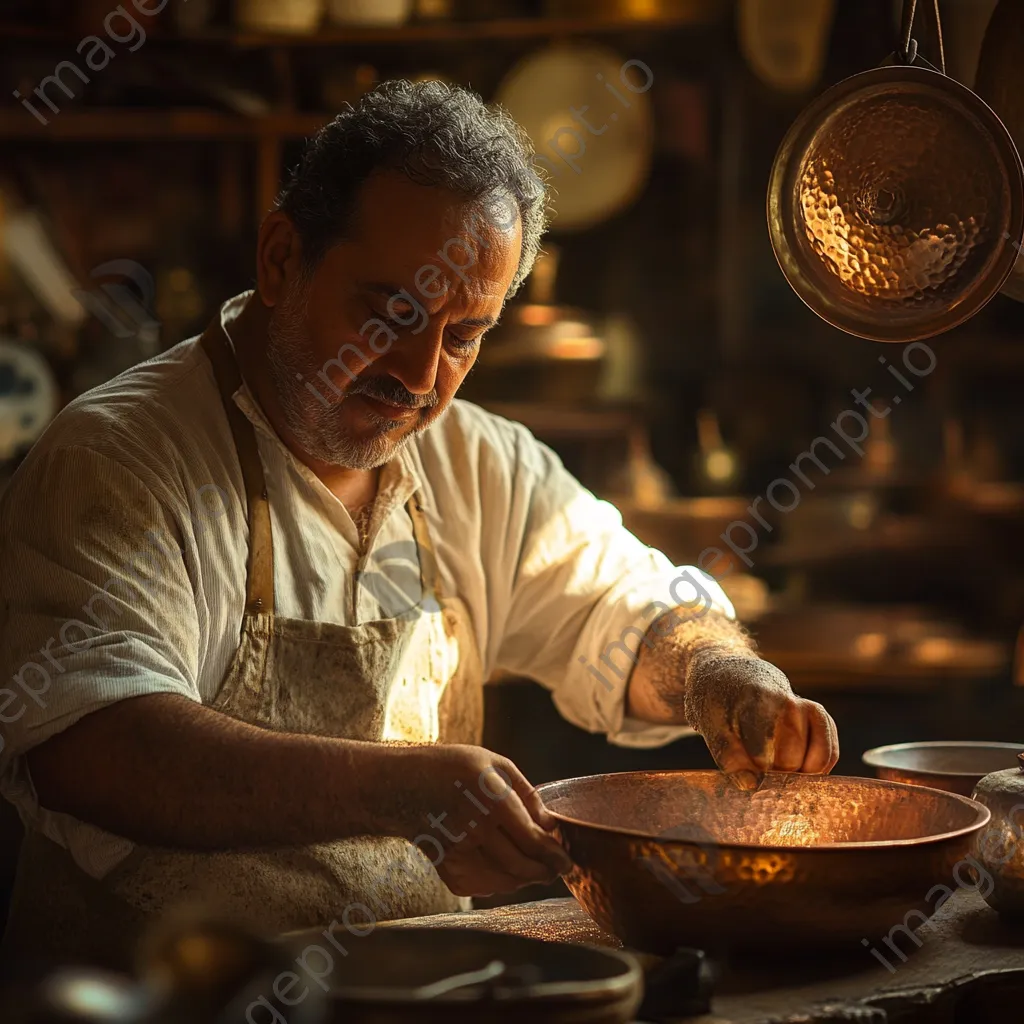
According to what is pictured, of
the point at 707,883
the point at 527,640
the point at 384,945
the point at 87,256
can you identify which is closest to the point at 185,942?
the point at 384,945

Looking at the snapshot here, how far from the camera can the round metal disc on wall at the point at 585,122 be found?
198 inches

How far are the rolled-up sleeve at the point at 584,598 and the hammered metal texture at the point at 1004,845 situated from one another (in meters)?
0.66

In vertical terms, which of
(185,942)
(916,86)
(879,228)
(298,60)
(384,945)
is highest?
(298,60)

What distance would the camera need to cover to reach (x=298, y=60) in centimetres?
505

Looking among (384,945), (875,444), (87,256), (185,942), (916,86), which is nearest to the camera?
(185,942)

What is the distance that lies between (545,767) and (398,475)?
261 centimetres

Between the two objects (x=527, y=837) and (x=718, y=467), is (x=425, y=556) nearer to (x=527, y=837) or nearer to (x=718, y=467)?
(x=527, y=837)

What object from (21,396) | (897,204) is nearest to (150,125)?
(21,396)

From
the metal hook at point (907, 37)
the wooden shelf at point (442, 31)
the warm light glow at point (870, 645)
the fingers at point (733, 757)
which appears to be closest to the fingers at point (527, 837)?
the fingers at point (733, 757)

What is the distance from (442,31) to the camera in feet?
16.0

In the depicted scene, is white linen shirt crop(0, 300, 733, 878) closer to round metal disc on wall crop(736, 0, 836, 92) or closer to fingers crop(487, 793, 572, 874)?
fingers crop(487, 793, 572, 874)

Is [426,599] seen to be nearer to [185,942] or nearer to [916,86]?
[916,86]

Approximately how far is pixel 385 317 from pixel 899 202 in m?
0.72

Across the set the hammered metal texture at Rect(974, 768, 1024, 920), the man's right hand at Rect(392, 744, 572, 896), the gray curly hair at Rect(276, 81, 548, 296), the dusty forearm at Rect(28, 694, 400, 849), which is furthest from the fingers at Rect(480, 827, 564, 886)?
the gray curly hair at Rect(276, 81, 548, 296)
